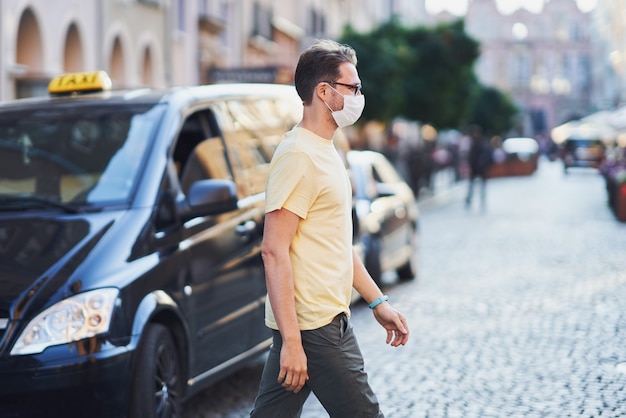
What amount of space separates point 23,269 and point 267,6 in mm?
30244

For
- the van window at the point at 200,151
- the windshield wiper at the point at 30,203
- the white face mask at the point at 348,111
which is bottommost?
the windshield wiper at the point at 30,203

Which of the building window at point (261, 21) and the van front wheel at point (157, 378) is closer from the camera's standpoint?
the van front wheel at point (157, 378)

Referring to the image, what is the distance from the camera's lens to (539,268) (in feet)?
48.3

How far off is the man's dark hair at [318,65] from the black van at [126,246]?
1.74m

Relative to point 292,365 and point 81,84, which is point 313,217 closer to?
point 292,365

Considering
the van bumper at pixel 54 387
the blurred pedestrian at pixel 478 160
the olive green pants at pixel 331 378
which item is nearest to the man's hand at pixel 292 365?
the olive green pants at pixel 331 378

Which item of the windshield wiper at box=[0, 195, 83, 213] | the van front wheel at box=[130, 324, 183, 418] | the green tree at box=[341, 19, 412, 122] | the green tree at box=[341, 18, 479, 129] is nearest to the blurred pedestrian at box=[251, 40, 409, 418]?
the van front wheel at box=[130, 324, 183, 418]

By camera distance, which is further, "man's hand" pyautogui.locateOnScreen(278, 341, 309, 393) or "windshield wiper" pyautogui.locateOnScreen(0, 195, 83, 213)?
"windshield wiper" pyautogui.locateOnScreen(0, 195, 83, 213)

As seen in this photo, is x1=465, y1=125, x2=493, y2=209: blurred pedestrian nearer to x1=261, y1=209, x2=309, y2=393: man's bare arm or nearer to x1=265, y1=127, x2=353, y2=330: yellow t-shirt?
x1=265, y1=127, x2=353, y2=330: yellow t-shirt

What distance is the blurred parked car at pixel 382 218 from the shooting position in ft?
38.8

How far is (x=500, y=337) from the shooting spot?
9422mm

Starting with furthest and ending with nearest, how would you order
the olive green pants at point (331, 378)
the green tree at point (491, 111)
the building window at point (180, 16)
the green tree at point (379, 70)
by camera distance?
the green tree at point (491, 111)
the green tree at point (379, 70)
the building window at point (180, 16)
the olive green pants at point (331, 378)

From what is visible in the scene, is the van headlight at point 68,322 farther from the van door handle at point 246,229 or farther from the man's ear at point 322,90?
the man's ear at point 322,90

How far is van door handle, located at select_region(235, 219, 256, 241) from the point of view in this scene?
6796mm
